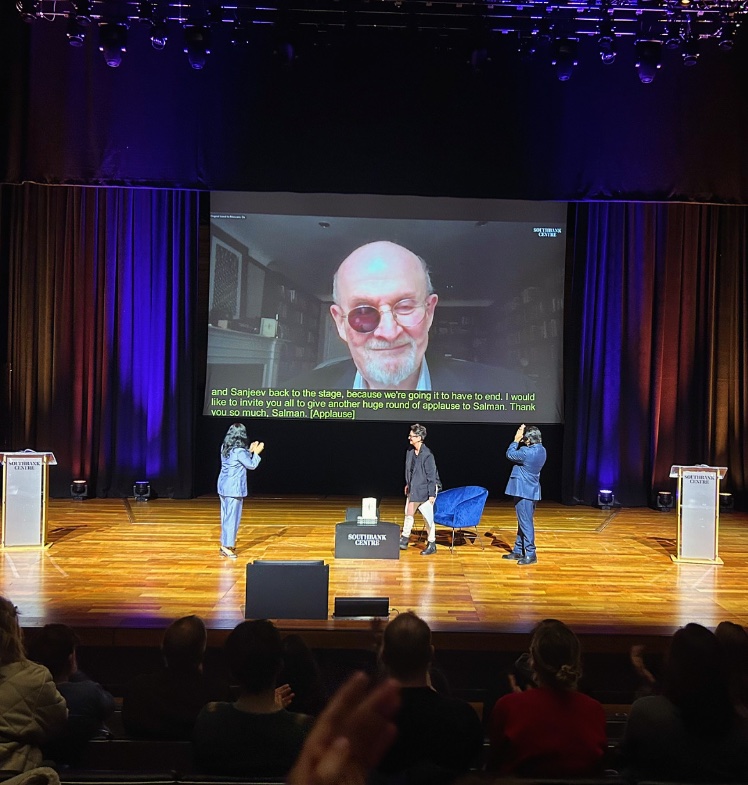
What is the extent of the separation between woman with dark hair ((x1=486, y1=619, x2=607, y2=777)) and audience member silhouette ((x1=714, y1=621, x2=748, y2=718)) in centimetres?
54

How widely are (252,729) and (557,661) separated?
1054 mm

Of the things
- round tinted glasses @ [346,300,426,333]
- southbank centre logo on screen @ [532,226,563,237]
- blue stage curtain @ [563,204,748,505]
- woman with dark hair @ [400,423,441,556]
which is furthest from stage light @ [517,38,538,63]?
woman with dark hair @ [400,423,441,556]

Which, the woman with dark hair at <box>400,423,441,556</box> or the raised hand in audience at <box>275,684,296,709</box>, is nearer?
the raised hand in audience at <box>275,684,296,709</box>

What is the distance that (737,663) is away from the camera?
295 cm

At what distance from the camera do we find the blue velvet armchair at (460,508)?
8086 millimetres

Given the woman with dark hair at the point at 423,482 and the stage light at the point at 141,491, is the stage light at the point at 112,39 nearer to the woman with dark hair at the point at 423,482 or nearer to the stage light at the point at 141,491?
the woman with dark hair at the point at 423,482

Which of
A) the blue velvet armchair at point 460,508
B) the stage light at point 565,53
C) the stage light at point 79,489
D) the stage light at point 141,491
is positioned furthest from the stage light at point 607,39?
the stage light at point 79,489

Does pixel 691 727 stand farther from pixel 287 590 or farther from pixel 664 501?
pixel 664 501

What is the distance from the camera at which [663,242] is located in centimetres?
1076

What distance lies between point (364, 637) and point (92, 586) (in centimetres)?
258

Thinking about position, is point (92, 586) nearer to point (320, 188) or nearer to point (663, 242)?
point (320, 188)

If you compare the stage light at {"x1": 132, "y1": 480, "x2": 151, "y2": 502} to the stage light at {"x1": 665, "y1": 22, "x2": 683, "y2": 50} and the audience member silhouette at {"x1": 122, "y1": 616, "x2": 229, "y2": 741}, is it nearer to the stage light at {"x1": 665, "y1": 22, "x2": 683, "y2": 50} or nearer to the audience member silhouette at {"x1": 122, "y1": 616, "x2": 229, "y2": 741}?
the audience member silhouette at {"x1": 122, "y1": 616, "x2": 229, "y2": 741}

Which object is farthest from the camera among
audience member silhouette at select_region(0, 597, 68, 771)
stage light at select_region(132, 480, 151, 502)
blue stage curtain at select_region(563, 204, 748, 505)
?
blue stage curtain at select_region(563, 204, 748, 505)

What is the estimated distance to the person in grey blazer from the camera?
7.32 m
